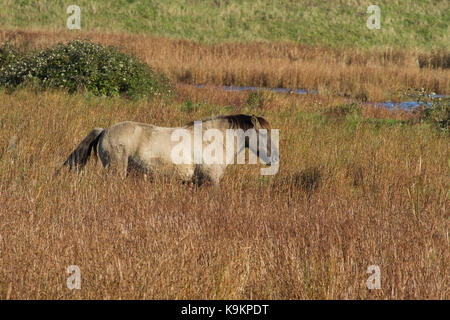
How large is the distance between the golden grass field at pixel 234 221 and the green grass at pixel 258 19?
35.0 m

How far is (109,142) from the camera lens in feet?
20.7

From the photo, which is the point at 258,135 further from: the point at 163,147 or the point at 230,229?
the point at 230,229

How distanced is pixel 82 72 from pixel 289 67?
12.2 meters

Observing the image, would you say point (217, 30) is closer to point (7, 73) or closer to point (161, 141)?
point (7, 73)

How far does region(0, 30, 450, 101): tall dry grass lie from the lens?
872 inches

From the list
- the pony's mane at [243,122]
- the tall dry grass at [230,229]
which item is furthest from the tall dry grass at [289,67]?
the pony's mane at [243,122]

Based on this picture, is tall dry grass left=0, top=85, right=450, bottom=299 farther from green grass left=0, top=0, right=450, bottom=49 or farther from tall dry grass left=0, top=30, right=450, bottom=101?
green grass left=0, top=0, right=450, bottom=49

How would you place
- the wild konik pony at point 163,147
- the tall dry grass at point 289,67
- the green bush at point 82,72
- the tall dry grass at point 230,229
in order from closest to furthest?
the tall dry grass at point 230,229, the wild konik pony at point 163,147, the green bush at point 82,72, the tall dry grass at point 289,67

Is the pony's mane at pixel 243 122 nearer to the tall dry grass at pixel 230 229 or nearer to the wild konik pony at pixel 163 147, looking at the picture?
the wild konik pony at pixel 163 147

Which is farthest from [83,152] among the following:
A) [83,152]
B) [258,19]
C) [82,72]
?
[258,19]

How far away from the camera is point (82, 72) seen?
1384cm

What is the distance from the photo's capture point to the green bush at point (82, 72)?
44.8 feet

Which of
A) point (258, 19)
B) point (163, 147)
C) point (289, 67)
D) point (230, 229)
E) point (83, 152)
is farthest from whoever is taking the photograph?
point (258, 19)

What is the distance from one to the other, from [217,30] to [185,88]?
96.9ft
